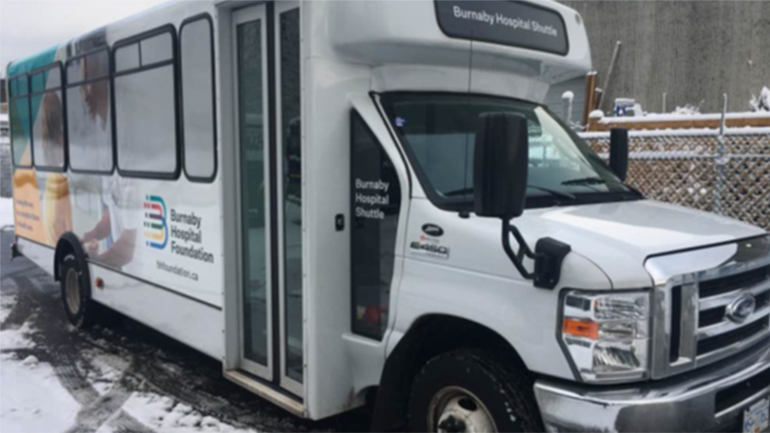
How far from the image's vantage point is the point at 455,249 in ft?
11.2

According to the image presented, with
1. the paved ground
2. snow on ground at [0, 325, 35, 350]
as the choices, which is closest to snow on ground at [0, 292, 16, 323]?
the paved ground

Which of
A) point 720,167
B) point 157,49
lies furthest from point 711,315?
point 720,167

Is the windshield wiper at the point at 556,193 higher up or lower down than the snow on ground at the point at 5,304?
higher up

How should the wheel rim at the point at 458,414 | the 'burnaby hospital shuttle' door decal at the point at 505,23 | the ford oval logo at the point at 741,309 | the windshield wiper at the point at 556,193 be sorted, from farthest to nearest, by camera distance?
the 'burnaby hospital shuttle' door decal at the point at 505,23 → the windshield wiper at the point at 556,193 → the wheel rim at the point at 458,414 → the ford oval logo at the point at 741,309

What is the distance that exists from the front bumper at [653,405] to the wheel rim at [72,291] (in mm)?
5585

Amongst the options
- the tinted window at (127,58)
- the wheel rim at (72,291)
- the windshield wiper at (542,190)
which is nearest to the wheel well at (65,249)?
the wheel rim at (72,291)

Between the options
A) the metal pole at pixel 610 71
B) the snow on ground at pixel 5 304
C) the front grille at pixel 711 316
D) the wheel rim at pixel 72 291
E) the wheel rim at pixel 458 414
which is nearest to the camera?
the front grille at pixel 711 316

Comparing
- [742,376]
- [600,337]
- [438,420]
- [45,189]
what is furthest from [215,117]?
[45,189]

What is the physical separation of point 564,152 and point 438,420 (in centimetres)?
188

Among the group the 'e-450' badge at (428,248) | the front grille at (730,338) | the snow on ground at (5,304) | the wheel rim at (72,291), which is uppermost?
the 'e-450' badge at (428,248)

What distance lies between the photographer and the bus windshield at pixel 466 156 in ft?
12.1

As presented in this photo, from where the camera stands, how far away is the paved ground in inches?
184

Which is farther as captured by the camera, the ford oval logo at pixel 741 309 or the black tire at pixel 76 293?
the black tire at pixel 76 293

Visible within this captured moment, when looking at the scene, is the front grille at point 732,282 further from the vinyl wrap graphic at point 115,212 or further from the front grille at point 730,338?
the vinyl wrap graphic at point 115,212
